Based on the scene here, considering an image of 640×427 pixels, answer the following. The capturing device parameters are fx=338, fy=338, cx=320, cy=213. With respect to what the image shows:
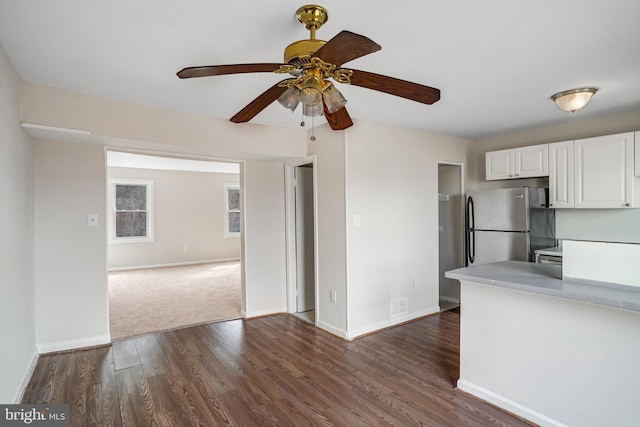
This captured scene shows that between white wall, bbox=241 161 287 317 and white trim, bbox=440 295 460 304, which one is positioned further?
white trim, bbox=440 295 460 304

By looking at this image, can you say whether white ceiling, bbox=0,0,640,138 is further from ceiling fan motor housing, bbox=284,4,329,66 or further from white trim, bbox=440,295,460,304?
white trim, bbox=440,295,460,304

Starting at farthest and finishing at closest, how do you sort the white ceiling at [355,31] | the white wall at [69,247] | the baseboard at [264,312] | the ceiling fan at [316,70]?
1. the baseboard at [264,312]
2. the white wall at [69,247]
3. the white ceiling at [355,31]
4. the ceiling fan at [316,70]

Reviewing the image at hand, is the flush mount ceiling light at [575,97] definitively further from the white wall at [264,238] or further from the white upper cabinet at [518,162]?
the white wall at [264,238]

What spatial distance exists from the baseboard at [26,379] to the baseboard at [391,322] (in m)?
2.59

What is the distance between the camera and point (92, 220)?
10.7 ft

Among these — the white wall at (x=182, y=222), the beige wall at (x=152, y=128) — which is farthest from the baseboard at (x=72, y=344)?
the white wall at (x=182, y=222)

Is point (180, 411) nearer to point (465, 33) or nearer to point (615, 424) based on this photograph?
point (615, 424)

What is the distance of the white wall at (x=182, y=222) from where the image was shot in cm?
771

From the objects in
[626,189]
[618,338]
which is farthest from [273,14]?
[626,189]

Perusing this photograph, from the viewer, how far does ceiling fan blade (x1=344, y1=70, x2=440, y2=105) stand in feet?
5.67

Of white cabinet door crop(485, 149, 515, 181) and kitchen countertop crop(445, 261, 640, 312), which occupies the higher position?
white cabinet door crop(485, 149, 515, 181)

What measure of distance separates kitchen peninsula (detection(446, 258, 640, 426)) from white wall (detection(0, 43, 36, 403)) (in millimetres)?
2865

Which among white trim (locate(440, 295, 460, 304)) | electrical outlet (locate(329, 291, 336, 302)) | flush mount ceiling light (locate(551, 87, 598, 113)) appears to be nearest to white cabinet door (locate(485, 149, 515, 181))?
flush mount ceiling light (locate(551, 87, 598, 113))

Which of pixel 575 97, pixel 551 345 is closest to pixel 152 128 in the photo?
pixel 551 345
